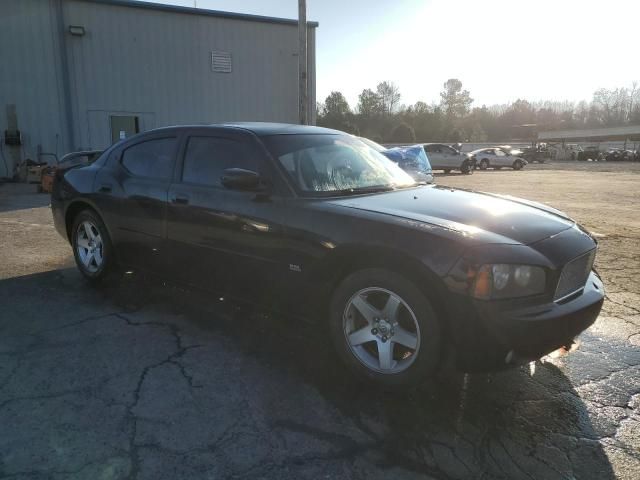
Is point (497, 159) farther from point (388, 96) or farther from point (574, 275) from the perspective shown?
point (388, 96)

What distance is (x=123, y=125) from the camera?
705 inches

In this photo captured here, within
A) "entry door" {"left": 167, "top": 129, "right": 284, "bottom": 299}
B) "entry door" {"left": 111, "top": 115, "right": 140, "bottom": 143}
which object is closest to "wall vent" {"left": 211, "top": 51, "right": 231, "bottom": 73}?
"entry door" {"left": 111, "top": 115, "right": 140, "bottom": 143}

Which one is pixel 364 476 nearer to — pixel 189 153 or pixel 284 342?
pixel 284 342

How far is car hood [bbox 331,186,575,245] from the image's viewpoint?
2.68m

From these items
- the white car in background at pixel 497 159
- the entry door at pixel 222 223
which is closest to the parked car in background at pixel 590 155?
the white car in background at pixel 497 159

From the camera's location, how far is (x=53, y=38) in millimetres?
16531

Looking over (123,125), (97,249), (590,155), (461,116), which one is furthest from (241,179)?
(461,116)

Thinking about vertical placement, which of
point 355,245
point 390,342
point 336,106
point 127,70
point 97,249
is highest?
point 336,106

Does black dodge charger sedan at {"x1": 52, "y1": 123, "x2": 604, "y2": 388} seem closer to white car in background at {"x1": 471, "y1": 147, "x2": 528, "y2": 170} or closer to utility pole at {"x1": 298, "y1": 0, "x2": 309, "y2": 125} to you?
utility pole at {"x1": 298, "y1": 0, "x2": 309, "y2": 125}

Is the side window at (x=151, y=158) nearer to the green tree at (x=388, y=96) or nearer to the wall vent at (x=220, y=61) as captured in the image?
the wall vent at (x=220, y=61)

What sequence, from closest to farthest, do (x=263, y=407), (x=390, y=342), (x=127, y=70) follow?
(x=263, y=407)
(x=390, y=342)
(x=127, y=70)

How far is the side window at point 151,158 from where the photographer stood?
4.02 metres

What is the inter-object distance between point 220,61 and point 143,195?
16263mm

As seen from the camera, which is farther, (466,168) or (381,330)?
(466,168)
